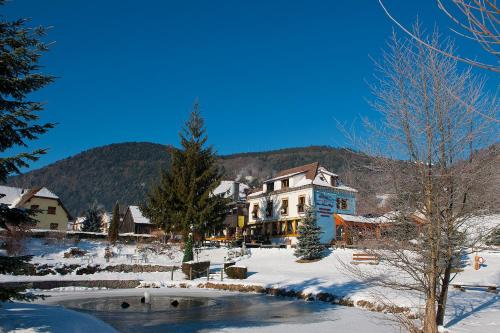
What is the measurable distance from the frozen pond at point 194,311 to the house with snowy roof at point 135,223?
4532cm

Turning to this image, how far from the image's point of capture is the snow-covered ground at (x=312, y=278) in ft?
44.0

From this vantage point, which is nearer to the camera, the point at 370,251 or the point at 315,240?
the point at 370,251

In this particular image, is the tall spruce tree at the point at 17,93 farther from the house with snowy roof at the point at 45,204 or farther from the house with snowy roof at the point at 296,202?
the house with snowy roof at the point at 45,204

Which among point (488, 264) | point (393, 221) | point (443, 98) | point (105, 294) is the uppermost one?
→ point (443, 98)

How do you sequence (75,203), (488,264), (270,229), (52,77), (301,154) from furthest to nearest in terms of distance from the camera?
(301,154), (75,203), (270,229), (488,264), (52,77)

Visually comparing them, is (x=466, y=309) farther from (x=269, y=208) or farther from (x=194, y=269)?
(x=269, y=208)

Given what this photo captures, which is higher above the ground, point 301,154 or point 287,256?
point 301,154

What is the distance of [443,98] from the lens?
10.1 m

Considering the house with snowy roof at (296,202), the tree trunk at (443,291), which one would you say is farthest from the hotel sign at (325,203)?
the tree trunk at (443,291)

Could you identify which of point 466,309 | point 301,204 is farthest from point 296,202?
point 466,309

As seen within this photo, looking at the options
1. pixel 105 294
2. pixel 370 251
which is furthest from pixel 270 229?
pixel 370 251

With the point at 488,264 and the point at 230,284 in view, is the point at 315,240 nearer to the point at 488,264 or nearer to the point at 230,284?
the point at 230,284

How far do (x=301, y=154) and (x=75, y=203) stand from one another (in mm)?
99995

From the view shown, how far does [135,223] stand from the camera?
6562 cm
